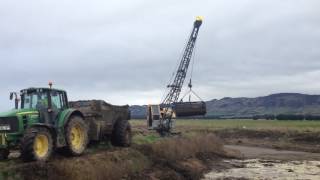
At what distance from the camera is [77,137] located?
2270 cm

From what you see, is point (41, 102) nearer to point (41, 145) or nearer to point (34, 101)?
point (34, 101)

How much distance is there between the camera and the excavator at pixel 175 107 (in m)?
52.6

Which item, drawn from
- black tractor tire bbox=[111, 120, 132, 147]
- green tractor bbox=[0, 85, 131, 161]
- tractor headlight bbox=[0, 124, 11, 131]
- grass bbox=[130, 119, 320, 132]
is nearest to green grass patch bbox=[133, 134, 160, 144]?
black tractor tire bbox=[111, 120, 132, 147]

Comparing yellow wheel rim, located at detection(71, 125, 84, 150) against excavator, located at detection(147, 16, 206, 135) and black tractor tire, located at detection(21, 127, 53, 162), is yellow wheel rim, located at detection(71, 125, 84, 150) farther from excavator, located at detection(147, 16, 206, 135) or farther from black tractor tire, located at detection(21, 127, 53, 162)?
excavator, located at detection(147, 16, 206, 135)

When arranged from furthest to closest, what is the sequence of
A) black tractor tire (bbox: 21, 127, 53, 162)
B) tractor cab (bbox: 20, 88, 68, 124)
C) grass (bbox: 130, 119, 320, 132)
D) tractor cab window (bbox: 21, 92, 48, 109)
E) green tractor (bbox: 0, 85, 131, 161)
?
grass (bbox: 130, 119, 320, 132), tractor cab window (bbox: 21, 92, 48, 109), tractor cab (bbox: 20, 88, 68, 124), green tractor (bbox: 0, 85, 131, 161), black tractor tire (bbox: 21, 127, 53, 162)

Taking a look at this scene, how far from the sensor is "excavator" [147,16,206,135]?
173ft

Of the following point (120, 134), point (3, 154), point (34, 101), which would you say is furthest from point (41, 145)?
point (120, 134)

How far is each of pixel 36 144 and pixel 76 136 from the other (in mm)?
3719

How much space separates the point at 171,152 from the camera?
34.1 m

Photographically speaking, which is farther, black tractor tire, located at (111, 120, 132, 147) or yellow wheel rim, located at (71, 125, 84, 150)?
black tractor tire, located at (111, 120, 132, 147)

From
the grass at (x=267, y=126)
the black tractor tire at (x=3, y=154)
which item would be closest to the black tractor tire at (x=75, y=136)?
the black tractor tire at (x=3, y=154)

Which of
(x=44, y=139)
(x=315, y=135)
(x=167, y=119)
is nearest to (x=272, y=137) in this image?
(x=315, y=135)

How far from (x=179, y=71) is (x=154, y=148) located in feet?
104

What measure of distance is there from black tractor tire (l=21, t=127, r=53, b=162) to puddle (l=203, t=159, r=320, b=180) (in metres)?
13.1
